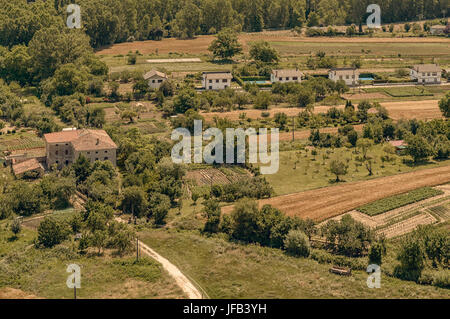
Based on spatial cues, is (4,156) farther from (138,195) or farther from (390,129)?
(390,129)

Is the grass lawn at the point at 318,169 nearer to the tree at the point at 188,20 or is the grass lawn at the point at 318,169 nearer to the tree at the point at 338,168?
the tree at the point at 338,168

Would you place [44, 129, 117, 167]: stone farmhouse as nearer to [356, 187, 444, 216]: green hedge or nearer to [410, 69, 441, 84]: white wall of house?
[356, 187, 444, 216]: green hedge

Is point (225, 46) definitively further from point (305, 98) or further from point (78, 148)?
point (78, 148)

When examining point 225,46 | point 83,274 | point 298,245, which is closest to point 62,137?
point 83,274

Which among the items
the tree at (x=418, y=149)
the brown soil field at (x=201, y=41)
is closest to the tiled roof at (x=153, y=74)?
the brown soil field at (x=201, y=41)

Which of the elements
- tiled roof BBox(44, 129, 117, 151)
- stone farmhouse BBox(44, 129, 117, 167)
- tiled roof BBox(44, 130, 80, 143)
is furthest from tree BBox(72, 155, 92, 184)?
tiled roof BBox(44, 130, 80, 143)

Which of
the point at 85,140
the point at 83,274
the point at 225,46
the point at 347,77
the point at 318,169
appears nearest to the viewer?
the point at 83,274
